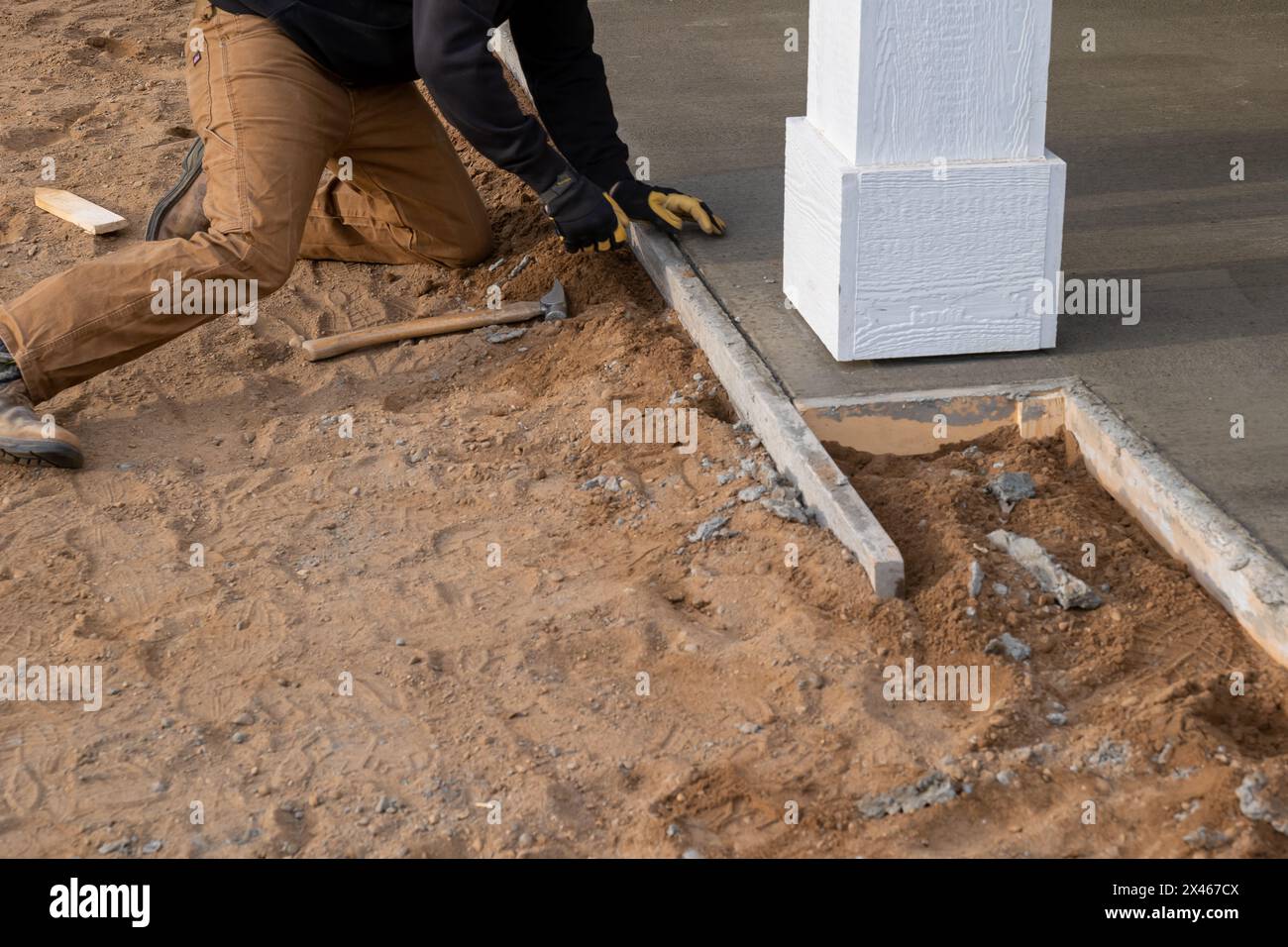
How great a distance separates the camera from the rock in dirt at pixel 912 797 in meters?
2.29

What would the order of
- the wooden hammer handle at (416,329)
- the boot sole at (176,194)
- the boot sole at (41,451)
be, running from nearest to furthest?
→ the boot sole at (41,451), the wooden hammer handle at (416,329), the boot sole at (176,194)

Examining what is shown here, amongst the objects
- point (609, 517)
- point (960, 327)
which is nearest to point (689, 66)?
point (960, 327)

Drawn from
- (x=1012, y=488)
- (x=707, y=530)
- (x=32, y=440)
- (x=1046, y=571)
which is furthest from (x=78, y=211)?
(x=1046, y=571)

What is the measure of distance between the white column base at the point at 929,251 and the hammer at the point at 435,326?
0.97 m

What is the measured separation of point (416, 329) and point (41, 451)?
44.1 inches

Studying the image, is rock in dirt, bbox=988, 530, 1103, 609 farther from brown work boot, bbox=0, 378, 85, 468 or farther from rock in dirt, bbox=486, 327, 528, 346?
brown work boot, bbox=0, 378, 85, 468

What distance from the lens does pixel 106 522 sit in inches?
130

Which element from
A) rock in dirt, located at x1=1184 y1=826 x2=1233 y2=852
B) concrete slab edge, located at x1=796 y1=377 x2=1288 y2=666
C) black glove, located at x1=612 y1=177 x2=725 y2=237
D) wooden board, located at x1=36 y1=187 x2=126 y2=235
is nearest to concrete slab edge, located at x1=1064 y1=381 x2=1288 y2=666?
concrete slab edge, located at x1=796 y1=377 x2=1288 y2=666

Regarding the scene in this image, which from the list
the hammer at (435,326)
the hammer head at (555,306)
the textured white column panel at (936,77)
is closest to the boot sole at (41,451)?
the hammer at (435,326)

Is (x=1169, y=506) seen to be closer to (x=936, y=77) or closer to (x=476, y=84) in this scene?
(x=936, y=77)

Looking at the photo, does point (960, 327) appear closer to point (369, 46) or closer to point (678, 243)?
point (678, 243)

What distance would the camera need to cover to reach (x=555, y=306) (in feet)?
13.6

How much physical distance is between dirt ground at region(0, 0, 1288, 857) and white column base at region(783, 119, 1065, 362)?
34cm

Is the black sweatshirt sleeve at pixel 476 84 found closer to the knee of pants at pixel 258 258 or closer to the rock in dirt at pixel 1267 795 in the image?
the knee of pants at pixel 258 258
